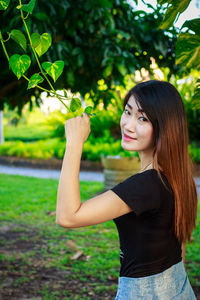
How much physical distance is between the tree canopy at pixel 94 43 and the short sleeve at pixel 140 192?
1322 mm

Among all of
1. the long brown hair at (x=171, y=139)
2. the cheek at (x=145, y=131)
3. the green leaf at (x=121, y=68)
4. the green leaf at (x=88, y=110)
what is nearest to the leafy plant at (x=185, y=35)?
the long brown hair at (x=171, y=139)

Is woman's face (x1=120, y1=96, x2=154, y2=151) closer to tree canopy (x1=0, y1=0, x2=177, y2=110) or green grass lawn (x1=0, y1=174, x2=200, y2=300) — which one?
tree canopy (x1=0, y1=0, x2=177, y2=110)

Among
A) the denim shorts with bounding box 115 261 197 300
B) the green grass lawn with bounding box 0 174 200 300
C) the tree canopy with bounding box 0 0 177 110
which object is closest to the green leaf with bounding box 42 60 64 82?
the denim shorts with bounding box 115 261 197 300

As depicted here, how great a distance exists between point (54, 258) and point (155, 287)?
2.37 metres

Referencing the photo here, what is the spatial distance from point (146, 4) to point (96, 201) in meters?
0.89

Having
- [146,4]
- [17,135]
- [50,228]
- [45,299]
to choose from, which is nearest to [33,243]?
[50,228]

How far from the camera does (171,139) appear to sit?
1.16 metres

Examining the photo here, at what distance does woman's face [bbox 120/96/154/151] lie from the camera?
1.18 meters

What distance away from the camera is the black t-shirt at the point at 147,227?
1.08 meters

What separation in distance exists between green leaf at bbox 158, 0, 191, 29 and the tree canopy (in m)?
0.93

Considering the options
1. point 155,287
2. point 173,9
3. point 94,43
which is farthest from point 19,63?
point 94,43

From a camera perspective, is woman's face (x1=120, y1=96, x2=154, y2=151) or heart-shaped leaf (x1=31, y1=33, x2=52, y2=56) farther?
woman's face (x1=120, y1=96, x2=154, y2=151)

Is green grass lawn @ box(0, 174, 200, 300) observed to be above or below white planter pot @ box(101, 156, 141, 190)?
below

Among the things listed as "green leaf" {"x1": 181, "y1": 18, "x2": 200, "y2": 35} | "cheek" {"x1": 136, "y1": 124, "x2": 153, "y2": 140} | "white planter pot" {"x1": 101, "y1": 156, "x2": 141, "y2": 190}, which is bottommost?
"white planter pot" {"x1": 101, "y1": 156, "x2": 141, "y2": 190}
